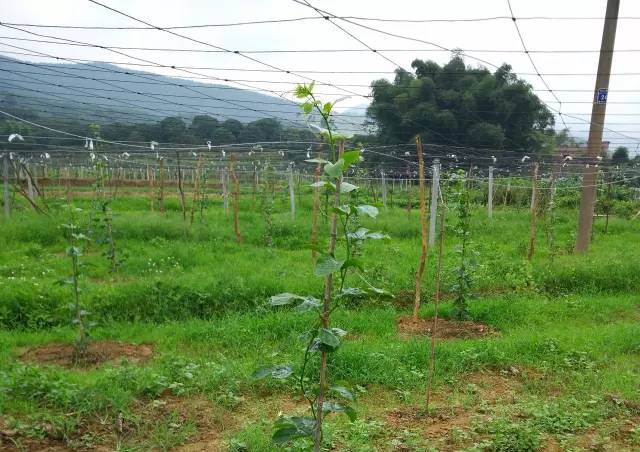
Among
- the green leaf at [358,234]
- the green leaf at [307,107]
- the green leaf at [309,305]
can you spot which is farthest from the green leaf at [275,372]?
the green leaf at [307,107]

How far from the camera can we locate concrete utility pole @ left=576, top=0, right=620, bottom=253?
10.1 meters

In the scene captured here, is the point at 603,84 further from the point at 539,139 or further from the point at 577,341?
the point at 539,139

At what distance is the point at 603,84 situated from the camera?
10.2 metres

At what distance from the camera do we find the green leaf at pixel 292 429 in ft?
7.45

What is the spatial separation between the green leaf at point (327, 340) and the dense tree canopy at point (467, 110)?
17.5m

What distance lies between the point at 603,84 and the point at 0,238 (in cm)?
1146

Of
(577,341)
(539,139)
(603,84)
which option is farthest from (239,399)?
(539,139)

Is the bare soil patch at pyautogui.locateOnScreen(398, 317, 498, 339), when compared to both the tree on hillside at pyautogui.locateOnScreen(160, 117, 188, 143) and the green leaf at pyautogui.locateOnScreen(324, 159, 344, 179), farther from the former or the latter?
the tree on hillside at pyautogui.locateOnScreen(160, 117, 188, 143)

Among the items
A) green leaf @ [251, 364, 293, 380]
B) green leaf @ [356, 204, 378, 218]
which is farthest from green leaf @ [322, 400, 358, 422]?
green leaf @ [356, 204, 378, 218]

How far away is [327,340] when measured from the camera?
7.24 ft

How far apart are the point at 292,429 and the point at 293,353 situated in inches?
112

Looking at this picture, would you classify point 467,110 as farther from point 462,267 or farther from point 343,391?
point 343,391

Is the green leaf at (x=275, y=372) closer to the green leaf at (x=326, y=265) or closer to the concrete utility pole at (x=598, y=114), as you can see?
the green leaf at (x=326, y=265)

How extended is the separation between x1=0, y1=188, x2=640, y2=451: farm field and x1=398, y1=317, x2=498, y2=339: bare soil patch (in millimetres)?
34
